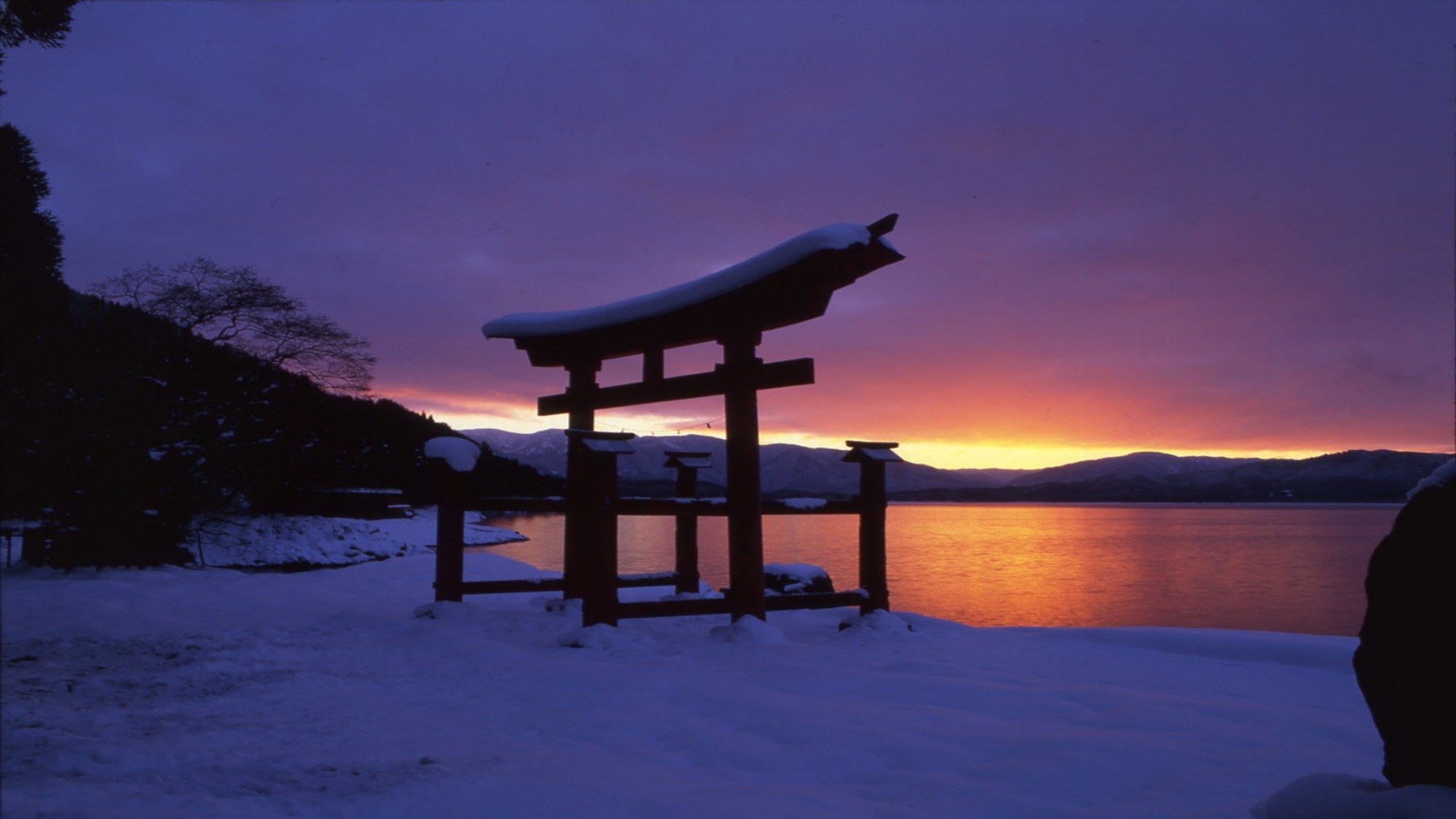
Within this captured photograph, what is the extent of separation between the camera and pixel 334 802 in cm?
275

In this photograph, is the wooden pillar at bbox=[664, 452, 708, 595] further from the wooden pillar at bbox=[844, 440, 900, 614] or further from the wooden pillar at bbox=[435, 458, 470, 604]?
the wooden pillar at bbox=[435, 458, 470, 604]

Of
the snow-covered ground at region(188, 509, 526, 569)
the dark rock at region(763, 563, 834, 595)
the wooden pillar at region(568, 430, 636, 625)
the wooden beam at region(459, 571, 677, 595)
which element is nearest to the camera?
the wooden pillar at region(568, 430, 636, 625)

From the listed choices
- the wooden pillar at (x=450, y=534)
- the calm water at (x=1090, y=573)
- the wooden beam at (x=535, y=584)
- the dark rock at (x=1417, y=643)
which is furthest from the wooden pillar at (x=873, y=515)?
the calm water at (x=1090, y=573)

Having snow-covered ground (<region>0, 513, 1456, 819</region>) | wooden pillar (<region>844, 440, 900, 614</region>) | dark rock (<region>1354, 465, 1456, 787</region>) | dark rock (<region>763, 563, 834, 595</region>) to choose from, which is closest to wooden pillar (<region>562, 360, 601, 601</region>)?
snow-covered ground (<region>0, 513, 1456, 819</region>)

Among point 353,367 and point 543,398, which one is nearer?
point 543,398

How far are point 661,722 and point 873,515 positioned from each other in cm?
469

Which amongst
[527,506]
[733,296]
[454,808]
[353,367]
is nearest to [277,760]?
[454,808]

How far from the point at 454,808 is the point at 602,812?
1.79ft

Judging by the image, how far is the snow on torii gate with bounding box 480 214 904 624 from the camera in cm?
645

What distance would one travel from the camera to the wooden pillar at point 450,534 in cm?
809

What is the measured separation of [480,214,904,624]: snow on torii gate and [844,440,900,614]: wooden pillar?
25 millimetres

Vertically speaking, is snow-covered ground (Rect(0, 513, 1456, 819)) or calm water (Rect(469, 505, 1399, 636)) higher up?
snow-covered ground (Rect(0, 513, 1456, 819))

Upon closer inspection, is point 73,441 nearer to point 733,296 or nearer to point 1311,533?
point 733,296

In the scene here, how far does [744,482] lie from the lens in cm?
708
